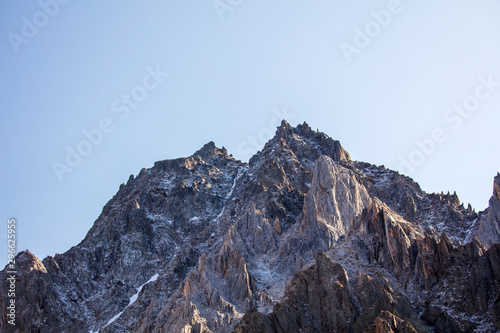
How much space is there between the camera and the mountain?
2557 inches

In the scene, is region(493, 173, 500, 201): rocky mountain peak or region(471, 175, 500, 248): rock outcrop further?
region(493, 173, 500, 201): rocky mountain peak

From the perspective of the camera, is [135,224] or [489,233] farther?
[135,224]

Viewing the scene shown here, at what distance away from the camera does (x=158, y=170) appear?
196500 mm

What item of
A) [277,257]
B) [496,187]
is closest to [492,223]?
[496,187]

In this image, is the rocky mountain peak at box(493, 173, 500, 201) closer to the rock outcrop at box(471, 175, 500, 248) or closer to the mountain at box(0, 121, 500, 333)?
the rock outcrop at box(471, 175, 500, 248)

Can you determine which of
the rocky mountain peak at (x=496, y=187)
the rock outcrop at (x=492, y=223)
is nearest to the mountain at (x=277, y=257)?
the rock outcrop at (x=492, y=223)

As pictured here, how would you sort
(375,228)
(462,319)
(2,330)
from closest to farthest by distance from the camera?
(462,319)
(375,228)
(2,330)

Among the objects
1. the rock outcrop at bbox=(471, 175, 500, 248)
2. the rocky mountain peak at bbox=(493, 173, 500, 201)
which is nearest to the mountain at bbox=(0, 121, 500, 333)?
the rock outcrop at bbox=(471, 175, 500, 248)

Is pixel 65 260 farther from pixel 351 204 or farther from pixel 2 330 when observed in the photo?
pixel 351 204

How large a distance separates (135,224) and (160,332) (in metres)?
68.8

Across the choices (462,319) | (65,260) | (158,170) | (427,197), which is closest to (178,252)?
(65,260)

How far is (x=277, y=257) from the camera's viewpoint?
365ft

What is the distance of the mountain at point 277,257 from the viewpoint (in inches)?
2557

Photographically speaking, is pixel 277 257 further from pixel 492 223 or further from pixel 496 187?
pixel 496 187
